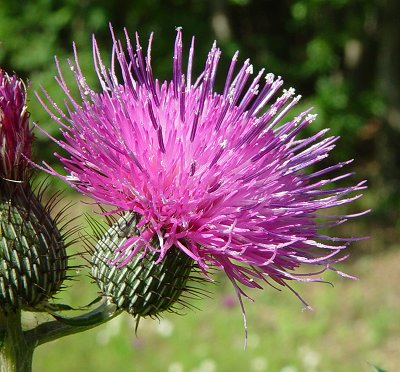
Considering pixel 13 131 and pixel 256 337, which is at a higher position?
pixel 13 131

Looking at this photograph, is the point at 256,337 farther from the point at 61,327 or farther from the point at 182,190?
the point at 61,327

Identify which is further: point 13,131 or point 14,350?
point 13,131

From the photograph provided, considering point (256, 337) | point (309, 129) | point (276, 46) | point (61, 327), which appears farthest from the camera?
point (276, 46)

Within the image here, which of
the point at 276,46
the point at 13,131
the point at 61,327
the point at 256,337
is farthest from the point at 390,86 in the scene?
the point at 61,327

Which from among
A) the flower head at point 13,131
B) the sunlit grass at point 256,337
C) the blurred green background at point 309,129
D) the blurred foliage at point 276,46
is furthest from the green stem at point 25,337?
the blurred foliage at point 276,46

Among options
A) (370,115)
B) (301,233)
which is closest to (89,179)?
(301,233)

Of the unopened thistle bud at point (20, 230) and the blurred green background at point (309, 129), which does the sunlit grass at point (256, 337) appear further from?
the unopened thistle bud at point (20, 230)
